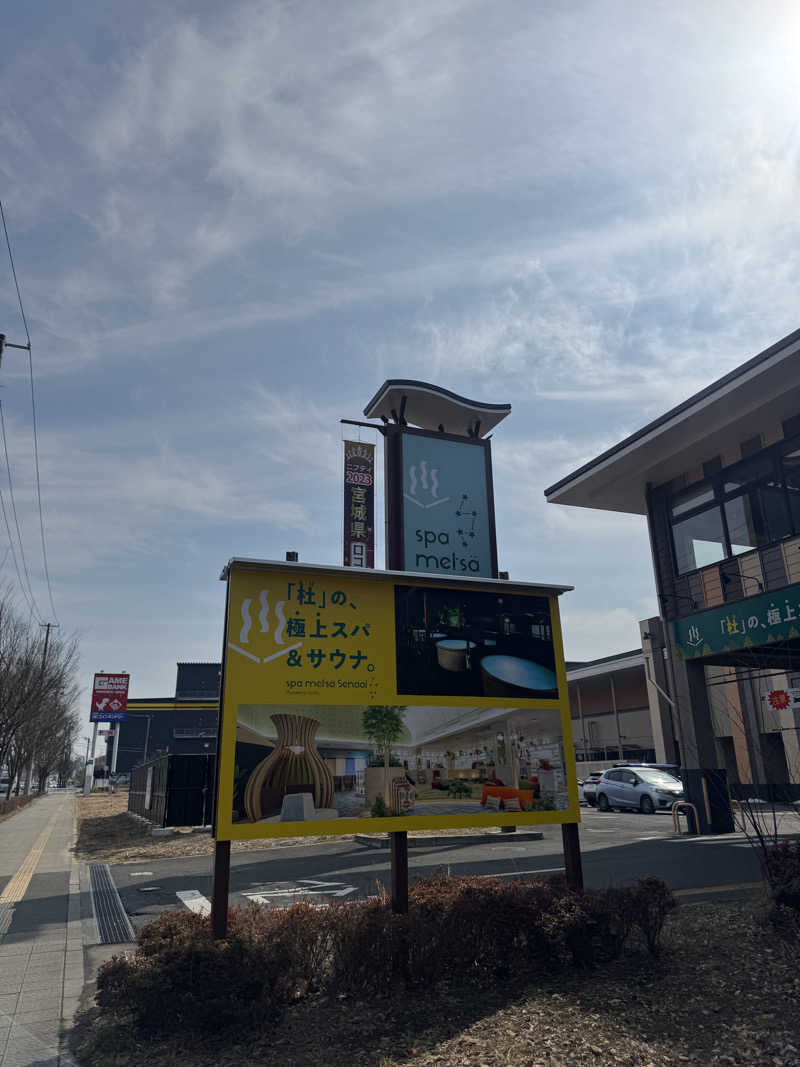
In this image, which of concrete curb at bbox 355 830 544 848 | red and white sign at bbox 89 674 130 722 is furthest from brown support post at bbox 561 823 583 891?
red and white sign at bbox 89 674 130 722

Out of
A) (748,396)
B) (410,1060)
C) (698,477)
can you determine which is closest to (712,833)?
(698,477)

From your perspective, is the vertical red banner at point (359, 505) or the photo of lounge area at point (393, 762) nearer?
the photo of lounge area at point (393, 762)

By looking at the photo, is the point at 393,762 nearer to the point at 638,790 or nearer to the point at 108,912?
the point at 108,912

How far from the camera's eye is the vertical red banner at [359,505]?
10492 mm

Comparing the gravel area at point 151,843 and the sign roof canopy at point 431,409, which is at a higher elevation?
the sign roof canopy at point 431,409

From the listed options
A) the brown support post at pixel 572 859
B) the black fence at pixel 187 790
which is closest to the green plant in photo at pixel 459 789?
the brown support post at pixel 572 859

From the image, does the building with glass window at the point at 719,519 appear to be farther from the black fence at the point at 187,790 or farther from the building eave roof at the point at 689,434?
the black fence at the point at 187,790

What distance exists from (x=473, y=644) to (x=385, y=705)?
1148 millimetres

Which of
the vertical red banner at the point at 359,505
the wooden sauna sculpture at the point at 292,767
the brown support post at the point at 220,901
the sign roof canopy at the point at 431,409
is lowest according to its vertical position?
the brown support post at the point at 220,901

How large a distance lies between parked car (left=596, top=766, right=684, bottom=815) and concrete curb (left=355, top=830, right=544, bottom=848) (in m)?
7.72

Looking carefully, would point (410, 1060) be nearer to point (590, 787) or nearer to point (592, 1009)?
point (592, 1009)

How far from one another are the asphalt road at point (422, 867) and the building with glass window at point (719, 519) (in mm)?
1976

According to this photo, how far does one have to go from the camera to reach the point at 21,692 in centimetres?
3005

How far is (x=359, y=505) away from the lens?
10.6 meters
